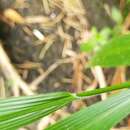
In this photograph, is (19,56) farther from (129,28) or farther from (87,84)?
(129,28)

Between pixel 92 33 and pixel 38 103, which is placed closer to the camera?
pixel 38 103

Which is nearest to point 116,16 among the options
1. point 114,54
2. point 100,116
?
point 114,54

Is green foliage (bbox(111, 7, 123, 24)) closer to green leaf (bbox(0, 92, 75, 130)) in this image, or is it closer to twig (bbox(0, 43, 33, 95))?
twig (bbox(0, 43, 33, 95))

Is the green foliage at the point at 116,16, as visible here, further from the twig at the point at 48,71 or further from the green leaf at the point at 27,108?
the green leaf at the point at 27,108

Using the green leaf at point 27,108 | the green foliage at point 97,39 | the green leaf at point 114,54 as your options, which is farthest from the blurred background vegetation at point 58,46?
the green leaf at point 27,108

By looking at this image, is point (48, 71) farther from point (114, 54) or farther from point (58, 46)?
point (114, 54)

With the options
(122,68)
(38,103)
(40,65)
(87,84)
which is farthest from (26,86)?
(38,103)
